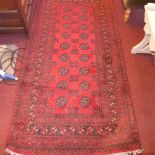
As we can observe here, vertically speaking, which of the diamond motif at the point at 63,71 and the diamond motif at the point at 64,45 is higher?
the diamond motif at the point at 64,45

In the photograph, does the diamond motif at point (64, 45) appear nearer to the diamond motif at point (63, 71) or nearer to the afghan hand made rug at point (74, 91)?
the afghan hand made rug at point (74, 91)

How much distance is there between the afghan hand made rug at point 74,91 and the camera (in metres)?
1.53

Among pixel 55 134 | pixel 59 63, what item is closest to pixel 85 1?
pixel 59 63

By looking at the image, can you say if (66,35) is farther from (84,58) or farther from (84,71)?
(84,71)

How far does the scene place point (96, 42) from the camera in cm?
210

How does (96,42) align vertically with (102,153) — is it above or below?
above

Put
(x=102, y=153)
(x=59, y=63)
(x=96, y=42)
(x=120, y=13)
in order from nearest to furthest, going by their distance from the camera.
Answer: (x=102, y=153), (x=59, y=63), (x=96, y=42), (x=120, y=13)

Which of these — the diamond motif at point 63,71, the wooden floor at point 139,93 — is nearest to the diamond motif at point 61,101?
the diamond motif at point 63,71

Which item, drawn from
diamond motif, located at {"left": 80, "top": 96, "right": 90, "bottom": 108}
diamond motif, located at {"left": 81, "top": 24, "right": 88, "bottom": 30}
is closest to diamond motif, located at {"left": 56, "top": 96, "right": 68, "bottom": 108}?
diamond motif, located at {"left": 80, "top": 96, "right": 90, "bottom": 108}

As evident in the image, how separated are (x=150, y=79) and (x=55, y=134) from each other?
941mm

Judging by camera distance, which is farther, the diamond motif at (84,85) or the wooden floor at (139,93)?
the diamond motif at (84,85)

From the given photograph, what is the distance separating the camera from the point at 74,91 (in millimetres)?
1781

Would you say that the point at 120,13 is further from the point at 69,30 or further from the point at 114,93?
the point at 114,93

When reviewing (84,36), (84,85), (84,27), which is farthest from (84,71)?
(84,27)
